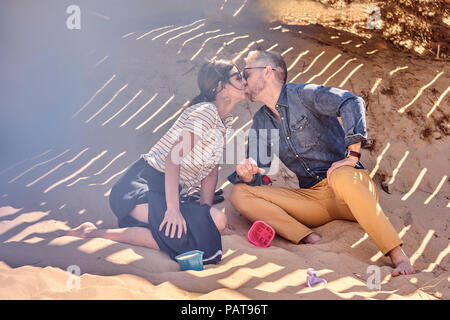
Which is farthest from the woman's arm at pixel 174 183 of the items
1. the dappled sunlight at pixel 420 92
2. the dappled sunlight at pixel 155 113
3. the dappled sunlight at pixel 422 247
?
the dappled sunlight at pixel 420 92

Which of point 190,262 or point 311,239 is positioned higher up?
point 190,262

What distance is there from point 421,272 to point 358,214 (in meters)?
0.44

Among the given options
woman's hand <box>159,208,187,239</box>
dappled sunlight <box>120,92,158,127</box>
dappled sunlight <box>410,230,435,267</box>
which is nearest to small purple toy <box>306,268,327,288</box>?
woman's hand <box>159,208,187,239</box>

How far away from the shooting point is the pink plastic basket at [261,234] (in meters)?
2.82

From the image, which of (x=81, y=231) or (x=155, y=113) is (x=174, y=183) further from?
(x=155, y=113)

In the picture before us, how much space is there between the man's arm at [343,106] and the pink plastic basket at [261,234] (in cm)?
72

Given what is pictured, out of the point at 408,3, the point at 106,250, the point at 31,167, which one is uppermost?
the point at 408,3

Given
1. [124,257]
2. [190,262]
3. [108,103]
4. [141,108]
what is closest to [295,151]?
[190,262]

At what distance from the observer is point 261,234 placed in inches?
112

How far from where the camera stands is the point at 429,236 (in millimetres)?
3043

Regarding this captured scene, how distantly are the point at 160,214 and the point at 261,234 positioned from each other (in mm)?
674

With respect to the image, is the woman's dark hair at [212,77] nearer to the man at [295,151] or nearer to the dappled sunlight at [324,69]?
the man at [295,151]

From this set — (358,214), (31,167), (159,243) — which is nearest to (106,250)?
(159,243)
